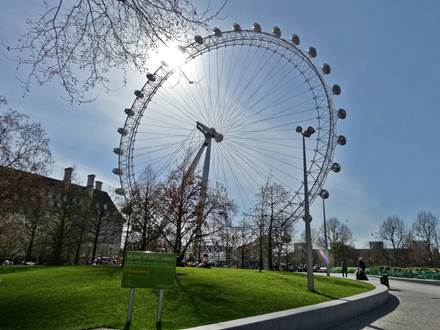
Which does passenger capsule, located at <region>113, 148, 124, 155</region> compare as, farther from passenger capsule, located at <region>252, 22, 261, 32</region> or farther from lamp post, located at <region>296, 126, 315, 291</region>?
lamp post, located at <region>296, 126, 315, 291</region>

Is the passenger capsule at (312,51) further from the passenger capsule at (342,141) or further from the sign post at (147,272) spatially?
the sign post at (147,272)

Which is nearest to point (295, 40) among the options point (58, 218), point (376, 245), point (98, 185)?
point (58, 218)

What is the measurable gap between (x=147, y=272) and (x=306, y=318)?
15.0ft

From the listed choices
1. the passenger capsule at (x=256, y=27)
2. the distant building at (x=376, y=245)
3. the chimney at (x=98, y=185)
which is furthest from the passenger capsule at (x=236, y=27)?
the distant building at (x=376, y=245)

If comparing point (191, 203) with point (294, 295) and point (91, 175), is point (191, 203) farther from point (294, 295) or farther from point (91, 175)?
point (91, 175)

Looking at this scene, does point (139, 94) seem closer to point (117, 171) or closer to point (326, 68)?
point (117, 171)

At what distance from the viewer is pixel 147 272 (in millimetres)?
8430

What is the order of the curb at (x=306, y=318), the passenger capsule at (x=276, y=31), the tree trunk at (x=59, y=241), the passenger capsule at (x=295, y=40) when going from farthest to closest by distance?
the tree trunk at (x=59, y=241) → the passenger capsule at (x=276, y=31) → the passenger capsule at (x=295, y=40) → the curb at (x=306, y=318)

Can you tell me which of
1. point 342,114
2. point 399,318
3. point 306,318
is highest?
point 342,114

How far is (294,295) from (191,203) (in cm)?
1370

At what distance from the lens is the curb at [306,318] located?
7781 millimetres

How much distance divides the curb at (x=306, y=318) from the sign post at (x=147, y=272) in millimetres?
1576

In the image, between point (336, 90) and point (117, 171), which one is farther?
point (117, 171)

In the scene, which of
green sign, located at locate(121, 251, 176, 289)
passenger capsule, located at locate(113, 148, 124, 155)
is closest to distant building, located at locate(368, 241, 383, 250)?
passenger capsule, located at locate(113, 148, 124, 155)
